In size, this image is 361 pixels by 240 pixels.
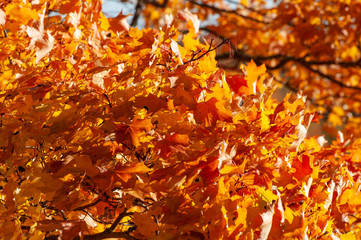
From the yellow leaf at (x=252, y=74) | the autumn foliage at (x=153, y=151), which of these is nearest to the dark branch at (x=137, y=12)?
the autumn foliage at (x=153, y=151)

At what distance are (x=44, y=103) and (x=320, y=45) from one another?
394 centimetres

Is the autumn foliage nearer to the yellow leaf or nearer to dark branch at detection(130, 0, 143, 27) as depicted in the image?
the yellow leaf

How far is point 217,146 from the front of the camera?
1.19m

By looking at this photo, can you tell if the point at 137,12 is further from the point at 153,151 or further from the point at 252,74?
the point at 153,151

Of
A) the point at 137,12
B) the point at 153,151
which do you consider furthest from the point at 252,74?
the point at 137,12

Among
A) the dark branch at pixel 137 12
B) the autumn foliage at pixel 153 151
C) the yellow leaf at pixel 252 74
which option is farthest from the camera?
the dark branch at pixel 137 12

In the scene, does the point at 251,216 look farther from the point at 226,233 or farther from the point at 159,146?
the point at 159,146

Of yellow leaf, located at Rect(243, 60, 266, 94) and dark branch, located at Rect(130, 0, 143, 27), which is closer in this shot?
yellow leaf, located at Rect(243, 60, 266, 94)

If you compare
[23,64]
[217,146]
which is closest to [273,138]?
[217,146]

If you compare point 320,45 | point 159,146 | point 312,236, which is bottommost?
point 320,45

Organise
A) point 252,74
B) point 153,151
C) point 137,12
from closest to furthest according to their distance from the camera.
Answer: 1. point 153,151
2. point 252,74
3. point 137,12

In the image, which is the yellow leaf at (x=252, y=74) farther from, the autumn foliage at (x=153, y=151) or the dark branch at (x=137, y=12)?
the dark branch at (x=137, y=12)

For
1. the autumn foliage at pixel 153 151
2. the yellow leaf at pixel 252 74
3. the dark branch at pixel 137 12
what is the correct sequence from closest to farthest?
the autumn foliage at pixel 153 151, the yellow leaf at pixel 252 74, the dark branch at pixel 137 12

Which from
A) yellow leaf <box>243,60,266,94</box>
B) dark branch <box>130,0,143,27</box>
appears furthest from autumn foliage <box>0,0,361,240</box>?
dark branch <box>130,0,143,27</box>
